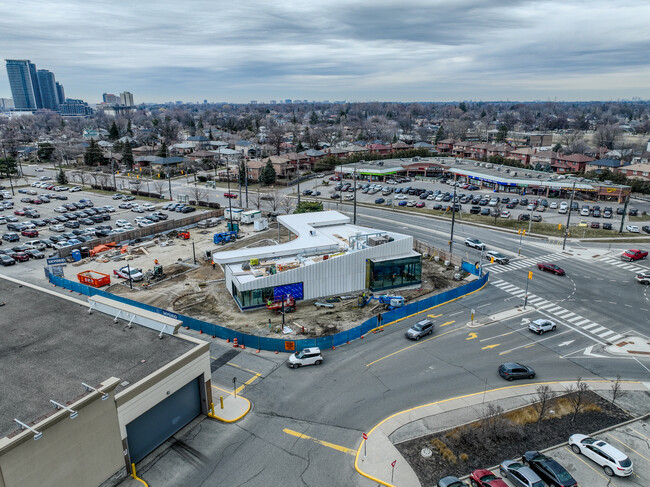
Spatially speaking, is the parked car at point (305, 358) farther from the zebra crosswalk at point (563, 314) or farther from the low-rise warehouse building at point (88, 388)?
the zebra crosswalk at point (563, 314)

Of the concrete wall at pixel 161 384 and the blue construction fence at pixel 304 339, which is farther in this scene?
the blue construction fence at pixel 304 339

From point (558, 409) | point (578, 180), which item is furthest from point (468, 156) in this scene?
point (558, 409)

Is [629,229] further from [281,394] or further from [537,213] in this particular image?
[281,394]

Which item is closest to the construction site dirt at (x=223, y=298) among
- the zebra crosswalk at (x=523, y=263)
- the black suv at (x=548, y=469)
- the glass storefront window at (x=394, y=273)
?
the glass storefront window at (x=394, y=273)

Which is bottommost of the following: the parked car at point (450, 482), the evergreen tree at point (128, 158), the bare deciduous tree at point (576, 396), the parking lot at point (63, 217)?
the bare deciduous tree at point (576, 396)

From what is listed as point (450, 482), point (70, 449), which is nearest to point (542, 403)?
point (450, 482)
